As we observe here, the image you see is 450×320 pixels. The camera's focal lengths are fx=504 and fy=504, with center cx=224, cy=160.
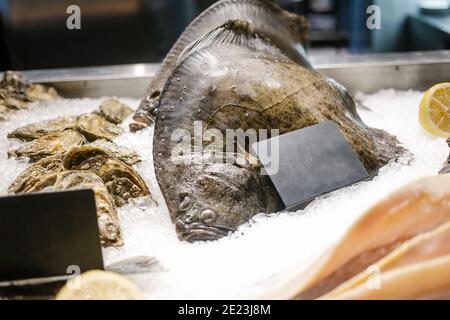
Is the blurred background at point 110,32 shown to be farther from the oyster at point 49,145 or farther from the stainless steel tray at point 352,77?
the oyster at point 49,145

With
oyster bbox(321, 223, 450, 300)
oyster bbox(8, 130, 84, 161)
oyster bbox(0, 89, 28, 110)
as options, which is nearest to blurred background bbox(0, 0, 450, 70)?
oyster bbox(0, 89, 28, 110)

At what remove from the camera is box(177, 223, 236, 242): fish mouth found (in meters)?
1.75

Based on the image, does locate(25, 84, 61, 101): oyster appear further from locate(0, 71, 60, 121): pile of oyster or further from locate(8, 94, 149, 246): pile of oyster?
locate(8, 94, 149, 246): pile of oyster

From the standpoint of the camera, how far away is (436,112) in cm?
252

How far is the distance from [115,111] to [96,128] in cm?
33

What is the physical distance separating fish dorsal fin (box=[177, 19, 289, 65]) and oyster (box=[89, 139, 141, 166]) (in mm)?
498

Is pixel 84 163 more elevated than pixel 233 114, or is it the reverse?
pixel 233 114

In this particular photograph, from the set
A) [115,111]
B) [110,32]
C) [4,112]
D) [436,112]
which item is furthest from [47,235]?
[110,32]

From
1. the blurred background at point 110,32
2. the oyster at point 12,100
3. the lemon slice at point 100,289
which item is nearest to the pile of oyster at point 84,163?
the lemon slice at point 100,289

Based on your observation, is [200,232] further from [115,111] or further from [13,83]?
[13,83]

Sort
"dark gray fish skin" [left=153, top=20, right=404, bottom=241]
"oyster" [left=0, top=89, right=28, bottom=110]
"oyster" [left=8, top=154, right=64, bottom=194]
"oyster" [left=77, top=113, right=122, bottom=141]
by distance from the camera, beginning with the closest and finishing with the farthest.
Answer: "dark gray fish skin" [left=153, top=20, right=404, bottom=241] → "oyster" [left=8, top=154, right=64, bottom=194] → "oyster" [left=77, top=113, right=122, bottom=141] → "oyster" [left=0, top=89, right=28, bottom=110]

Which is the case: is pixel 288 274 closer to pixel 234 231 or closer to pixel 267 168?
pixel 234 231

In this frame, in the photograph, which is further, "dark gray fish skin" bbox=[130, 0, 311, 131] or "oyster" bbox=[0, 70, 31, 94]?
"oyster" bbox=[0, 70, 31, 94]
